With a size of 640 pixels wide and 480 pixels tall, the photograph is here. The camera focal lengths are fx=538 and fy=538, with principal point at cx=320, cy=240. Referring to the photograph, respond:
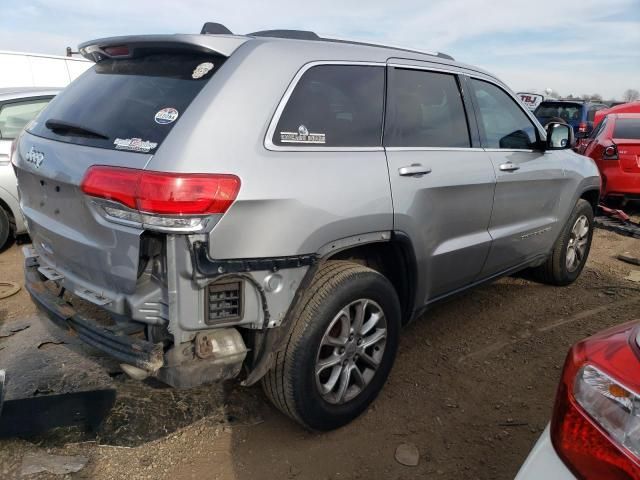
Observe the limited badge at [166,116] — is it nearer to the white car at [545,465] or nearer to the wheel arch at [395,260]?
the wheel arch at [395,260]

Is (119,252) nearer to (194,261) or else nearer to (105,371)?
(194,261)

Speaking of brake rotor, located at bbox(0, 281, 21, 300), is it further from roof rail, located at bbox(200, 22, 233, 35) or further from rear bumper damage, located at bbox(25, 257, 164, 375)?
roof rail, located at bbox(200, 22, 233, 35)

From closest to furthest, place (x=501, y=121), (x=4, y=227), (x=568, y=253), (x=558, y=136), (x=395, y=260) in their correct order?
(x=395, y=260)
(x=501, y=121)
(x=558, y=136)
(x=568, y=253)
(x=4, y=227)

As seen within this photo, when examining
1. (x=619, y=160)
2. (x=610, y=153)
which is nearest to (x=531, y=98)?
(x=610, y=153)

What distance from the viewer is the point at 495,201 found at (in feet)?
11.5

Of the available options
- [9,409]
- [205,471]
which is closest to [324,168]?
[205,471]

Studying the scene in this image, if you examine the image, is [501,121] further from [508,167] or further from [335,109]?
[335,109]

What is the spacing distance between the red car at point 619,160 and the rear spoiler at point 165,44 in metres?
6.76

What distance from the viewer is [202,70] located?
91.2 inches

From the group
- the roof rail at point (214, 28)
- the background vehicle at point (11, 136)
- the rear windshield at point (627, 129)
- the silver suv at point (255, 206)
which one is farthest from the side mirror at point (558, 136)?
the background vehicle at point (11, 136)

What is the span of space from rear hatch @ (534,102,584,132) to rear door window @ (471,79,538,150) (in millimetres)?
9859

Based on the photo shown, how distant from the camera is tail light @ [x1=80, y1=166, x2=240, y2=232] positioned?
2.01 metres

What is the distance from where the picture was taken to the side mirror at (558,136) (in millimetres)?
3967

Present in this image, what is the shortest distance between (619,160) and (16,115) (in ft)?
24.8
